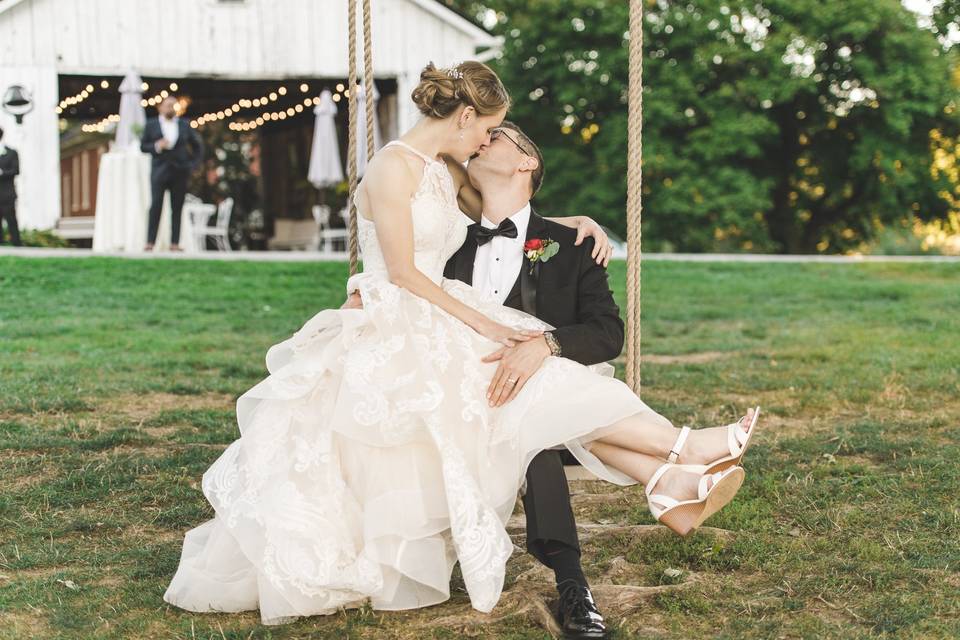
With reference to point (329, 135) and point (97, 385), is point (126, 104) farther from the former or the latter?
point (97, 385)

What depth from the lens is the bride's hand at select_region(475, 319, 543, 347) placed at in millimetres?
3584

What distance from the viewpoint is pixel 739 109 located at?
23.8m

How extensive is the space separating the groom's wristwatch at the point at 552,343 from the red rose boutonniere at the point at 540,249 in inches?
13.2

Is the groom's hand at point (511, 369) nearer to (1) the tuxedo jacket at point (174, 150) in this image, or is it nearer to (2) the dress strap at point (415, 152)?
(2) the dress strap at point (415, 152)

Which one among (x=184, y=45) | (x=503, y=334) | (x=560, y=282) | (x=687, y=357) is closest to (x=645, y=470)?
(x=503, y=334)

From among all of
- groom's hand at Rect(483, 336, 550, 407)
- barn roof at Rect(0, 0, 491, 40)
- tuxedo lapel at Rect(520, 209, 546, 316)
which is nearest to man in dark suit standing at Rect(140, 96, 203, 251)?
barn roof at Rect(0, 0, 491, 40)

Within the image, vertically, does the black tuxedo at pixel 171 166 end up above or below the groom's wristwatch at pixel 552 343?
above

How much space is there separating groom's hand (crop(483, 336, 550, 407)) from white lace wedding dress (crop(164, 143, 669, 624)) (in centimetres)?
3

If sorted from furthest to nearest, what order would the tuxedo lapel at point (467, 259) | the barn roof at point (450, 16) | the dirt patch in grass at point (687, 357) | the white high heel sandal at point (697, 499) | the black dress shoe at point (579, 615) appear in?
the barn roof at point (450, 16)
the dirt patch in grass at point (687, 357)
the tuxedo lapel at point (467, 259)
the white high heel sandal at point (697, 499)
the black dress shoe at point (579, 615)

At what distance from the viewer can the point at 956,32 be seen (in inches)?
982

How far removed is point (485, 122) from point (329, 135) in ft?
48.8

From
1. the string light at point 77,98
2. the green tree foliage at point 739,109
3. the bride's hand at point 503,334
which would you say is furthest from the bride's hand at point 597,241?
the green tree foliage at point 739,109

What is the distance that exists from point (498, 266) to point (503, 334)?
0.45m

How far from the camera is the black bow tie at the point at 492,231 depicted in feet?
12.9
